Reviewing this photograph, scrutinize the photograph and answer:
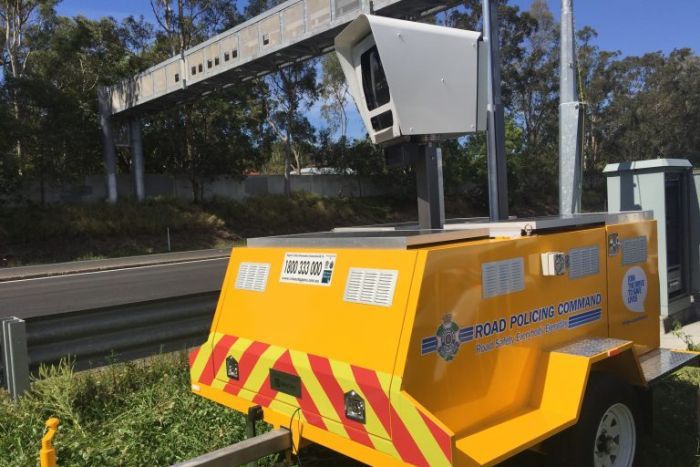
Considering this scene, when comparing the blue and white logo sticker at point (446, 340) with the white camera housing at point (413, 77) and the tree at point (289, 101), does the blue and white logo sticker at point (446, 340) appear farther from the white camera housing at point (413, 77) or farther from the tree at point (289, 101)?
the tree at point (289, 101)

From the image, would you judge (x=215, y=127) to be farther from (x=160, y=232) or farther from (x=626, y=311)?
(x=626, y=311)

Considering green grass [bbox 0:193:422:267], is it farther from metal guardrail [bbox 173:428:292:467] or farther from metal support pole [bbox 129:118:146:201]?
metal guardrail [bbox 173:428:292:467]

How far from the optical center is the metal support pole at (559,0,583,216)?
725cm

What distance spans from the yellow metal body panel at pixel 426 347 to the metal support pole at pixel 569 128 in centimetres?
361

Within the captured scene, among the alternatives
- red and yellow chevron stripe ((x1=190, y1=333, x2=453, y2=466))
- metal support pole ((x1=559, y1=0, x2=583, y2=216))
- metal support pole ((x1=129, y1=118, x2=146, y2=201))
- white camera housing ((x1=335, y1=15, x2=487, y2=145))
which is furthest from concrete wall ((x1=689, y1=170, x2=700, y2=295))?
metal support pole ((x1=129, y1=118, x2=146, y2=201))

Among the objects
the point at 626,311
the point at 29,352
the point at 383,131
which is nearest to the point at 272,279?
the point at 383,131

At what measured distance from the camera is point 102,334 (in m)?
4.67

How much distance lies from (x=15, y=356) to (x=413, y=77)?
3421mm

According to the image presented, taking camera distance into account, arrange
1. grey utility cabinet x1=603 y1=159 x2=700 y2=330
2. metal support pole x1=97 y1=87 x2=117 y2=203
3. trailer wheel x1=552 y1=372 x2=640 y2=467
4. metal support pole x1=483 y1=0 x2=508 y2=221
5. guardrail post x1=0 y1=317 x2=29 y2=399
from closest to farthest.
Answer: trailer wheel x1=552 y1=372 x2=640 y2=467 < guardrail post x1=0 y1=317 x2=29 y2=399 < grey utility cabinet x1=603 y1=159 x2=700 y2=330 < metal support pole x1=483 y1=0 x2=508 y2=221 < metal support pole x1=97 y1=87 x2=117 y2=203

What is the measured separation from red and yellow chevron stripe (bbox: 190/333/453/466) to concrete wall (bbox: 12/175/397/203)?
25.4m

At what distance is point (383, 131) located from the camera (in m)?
3.94

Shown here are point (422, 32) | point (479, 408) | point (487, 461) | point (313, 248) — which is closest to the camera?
point (487, 461)

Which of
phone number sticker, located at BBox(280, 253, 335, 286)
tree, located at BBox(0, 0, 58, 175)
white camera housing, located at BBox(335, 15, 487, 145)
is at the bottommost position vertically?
phone number sticker, located at BBox(280, 253, 335, 286)

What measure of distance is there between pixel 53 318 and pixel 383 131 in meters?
2.88
